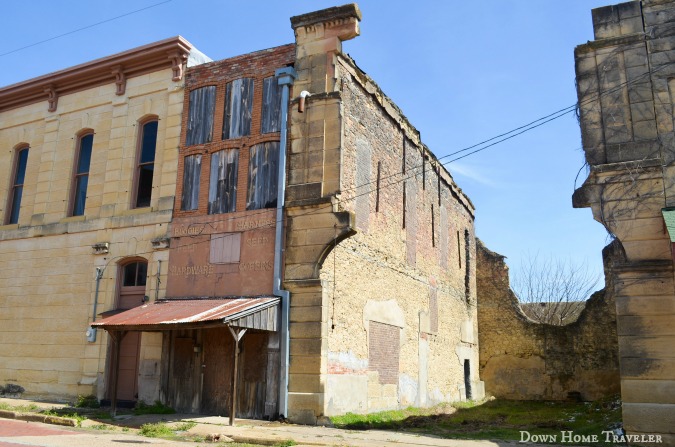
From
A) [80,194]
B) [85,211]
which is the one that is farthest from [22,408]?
[80,194]

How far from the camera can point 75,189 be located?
1938cm

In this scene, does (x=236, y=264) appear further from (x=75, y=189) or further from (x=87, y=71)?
(x=87, y=71)

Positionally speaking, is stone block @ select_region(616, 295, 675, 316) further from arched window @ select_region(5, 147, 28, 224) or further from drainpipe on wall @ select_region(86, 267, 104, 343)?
arched window @ select_region(5, 147, 28, 224)

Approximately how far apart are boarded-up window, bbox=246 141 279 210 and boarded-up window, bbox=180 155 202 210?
1.72 m

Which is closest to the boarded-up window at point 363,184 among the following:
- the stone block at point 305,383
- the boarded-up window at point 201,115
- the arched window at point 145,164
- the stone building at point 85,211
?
the boarded-up window at point 201,115

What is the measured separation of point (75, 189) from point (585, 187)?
48.8 ft

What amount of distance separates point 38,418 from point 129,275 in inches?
191

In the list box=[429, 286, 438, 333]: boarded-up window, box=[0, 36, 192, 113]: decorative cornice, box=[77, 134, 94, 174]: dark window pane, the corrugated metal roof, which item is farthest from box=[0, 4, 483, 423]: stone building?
the corrugated metal roof

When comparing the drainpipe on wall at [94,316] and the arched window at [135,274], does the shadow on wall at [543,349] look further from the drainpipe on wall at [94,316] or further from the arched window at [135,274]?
the drainpipe on wall at [94,316]

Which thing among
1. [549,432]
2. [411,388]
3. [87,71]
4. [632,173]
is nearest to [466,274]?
[411,388]

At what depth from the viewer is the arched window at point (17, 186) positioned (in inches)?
813

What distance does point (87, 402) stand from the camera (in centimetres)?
1647

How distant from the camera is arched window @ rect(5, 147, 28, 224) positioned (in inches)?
813

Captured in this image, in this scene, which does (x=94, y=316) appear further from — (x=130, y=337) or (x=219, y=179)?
(x=219, y=179)
